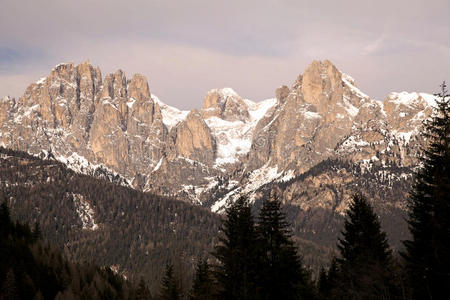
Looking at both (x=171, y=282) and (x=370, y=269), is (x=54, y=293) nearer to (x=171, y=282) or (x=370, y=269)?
(x=171, y=282)

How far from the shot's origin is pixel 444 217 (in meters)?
36.5

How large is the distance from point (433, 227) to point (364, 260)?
32.4 ft

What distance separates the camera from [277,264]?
156ft

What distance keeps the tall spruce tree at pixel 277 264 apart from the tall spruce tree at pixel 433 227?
10136 mm

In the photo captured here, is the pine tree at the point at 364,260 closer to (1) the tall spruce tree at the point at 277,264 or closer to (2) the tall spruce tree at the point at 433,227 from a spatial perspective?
(2) the tall spruce tree at the point at 433,227


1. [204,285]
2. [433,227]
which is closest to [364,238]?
[433,227]

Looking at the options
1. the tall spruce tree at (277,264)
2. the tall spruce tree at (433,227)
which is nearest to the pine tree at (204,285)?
the tall spruce tree at (277,264)

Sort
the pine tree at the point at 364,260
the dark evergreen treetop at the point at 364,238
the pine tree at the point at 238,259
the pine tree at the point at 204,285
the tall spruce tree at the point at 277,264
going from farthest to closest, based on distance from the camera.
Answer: the pine tree at the point at 204,285, the dark evergreen treetop at the point at 364,238, the tall spruce tree at the point at 277,264, the pine tree at the point at 238,259, the pine tree at the point at 364,260

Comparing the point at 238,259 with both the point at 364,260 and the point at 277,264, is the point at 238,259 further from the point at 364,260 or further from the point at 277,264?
the point at 364,260

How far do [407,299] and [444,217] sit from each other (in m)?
9.41

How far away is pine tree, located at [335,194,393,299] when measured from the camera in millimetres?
42812

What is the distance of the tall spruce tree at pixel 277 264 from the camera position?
46.4 meters

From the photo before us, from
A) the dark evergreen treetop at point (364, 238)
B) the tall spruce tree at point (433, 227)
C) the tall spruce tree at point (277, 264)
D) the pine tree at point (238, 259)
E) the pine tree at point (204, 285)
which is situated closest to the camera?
the tall spruce tree at point (433, 227)

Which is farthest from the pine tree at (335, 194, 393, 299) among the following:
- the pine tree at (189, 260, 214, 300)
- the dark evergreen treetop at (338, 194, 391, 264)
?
the pine tree at (189, 260, 214, 300)
